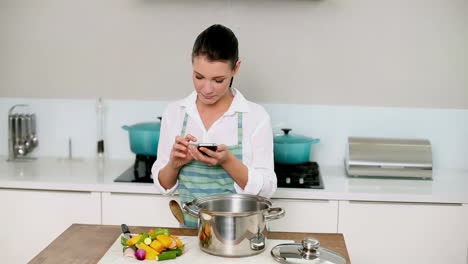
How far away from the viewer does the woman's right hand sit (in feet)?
5.82

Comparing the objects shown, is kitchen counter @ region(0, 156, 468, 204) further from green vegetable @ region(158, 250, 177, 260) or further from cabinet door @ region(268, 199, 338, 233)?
green vegetable @ region(158, 250, 177, 260)

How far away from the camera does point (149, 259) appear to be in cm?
146

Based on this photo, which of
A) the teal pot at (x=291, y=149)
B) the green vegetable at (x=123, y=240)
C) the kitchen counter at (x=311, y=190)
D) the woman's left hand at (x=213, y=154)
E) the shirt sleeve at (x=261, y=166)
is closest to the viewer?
the green vegetable at (x=123, y=240)

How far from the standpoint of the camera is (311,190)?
2.43m

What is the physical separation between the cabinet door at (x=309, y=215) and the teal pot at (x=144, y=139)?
2.10 feet

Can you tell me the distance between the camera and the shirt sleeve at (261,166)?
1.89 m

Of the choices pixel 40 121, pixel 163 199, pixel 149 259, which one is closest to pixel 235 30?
pixel 163 199

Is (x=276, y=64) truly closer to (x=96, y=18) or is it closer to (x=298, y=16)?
(x=298, y=16)

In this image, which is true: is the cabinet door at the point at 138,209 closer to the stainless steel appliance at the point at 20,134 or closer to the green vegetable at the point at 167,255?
the stainless steel appliance at the point at 20,134

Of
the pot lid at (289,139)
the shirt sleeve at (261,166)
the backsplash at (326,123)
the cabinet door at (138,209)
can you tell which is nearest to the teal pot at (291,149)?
the pot lid at (289,139)

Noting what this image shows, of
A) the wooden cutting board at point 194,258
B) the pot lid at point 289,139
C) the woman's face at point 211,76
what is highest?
the woman's face at point 211,76

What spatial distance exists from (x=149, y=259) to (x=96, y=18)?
5.89 feet

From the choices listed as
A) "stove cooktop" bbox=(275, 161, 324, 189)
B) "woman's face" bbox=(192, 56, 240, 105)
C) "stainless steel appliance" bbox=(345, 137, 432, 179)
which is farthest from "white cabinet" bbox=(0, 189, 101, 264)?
"stainless steel appliance" bbox=(345, 137, 432, 179)

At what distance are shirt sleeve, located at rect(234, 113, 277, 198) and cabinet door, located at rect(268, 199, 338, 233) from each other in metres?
0.49
